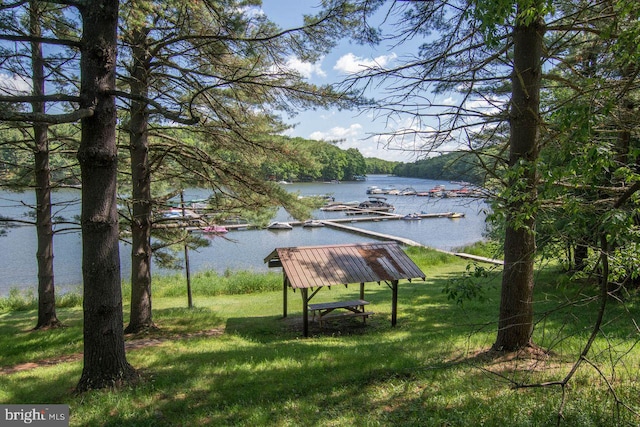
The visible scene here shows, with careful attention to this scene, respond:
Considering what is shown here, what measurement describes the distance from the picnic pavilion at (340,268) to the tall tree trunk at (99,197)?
4.53 m

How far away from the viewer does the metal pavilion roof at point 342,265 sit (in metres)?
9.00

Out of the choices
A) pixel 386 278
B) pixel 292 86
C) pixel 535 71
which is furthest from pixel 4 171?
pixel 535 71

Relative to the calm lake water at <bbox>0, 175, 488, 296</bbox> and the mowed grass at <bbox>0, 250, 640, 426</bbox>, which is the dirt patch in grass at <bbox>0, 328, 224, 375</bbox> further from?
the calm lake water at <bbox>0, 175, 488, 296</bbox>

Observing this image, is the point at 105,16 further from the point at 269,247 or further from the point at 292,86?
the point at 269,247

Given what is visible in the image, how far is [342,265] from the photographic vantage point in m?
9.61

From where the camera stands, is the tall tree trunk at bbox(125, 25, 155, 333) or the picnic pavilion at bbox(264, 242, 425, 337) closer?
the tall tree trunk at bbox(125, 25, 155, 333)

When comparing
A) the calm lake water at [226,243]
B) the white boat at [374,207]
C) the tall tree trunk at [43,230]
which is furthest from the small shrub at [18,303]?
the white boat at [374,207]

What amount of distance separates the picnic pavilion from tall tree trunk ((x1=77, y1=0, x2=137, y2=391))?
4529 mm

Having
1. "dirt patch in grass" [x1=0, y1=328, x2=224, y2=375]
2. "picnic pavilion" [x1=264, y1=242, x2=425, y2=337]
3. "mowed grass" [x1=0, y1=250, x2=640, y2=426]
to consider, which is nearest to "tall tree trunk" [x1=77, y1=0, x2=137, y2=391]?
"mowed grass" [x1=0, y1=250, x2=640, y2=426]

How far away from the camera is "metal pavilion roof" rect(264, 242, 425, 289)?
9000 millimetres

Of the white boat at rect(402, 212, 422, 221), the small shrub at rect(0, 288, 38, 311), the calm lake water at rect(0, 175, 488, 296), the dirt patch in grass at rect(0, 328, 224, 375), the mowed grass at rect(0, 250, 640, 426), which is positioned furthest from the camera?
the white boat at rect(402, 212, 422, 221)

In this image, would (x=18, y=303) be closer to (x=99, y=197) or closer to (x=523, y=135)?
(x=99, y=197)

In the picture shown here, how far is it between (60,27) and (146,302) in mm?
5421

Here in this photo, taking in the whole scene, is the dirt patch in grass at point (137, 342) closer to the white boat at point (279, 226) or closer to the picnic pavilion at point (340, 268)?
the picnic pavilion at point (340, 268)
